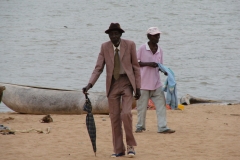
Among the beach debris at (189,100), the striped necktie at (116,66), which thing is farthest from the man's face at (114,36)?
the beach debris at (189,100)

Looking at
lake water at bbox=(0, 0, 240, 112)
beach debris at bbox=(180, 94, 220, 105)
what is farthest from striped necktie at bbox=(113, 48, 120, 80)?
lake water at bbox=(0, 0, 240, 112)

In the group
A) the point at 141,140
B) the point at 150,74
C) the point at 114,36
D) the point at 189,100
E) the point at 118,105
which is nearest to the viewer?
the point at 114,36

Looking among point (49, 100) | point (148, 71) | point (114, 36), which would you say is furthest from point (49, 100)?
point (114, 36)

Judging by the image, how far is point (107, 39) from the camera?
31.8m

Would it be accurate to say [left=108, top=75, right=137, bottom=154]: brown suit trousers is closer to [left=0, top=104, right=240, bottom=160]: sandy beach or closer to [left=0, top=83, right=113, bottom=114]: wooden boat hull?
[left=0, top=104, right=240, bottom=160]: sandy beach

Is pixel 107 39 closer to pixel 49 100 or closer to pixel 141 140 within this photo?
pixel 49 100

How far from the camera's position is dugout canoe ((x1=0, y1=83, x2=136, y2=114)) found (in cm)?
1293

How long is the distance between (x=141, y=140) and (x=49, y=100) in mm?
4369

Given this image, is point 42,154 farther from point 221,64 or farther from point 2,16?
point 2,16

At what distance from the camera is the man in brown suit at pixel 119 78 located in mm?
7657

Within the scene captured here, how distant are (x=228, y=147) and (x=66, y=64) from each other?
16742 millimetres

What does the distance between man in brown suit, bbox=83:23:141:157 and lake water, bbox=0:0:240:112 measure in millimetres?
8427

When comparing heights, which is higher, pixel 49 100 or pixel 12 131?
pixel 12 131

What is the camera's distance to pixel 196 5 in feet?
157
